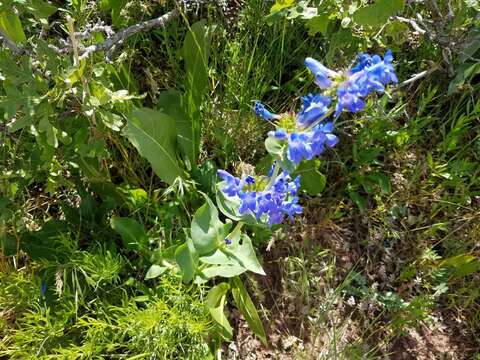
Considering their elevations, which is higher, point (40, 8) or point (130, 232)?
point (40, 8)

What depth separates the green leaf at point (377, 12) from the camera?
174cm

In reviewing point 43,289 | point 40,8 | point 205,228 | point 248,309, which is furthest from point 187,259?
point 40,8

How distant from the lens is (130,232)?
2012 millimetres

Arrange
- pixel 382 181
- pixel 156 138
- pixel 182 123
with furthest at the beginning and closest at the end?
pixel 382 181 → pixel 182 123 → pixel 156 138

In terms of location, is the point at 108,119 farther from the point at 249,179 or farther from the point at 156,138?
the point at 249,179

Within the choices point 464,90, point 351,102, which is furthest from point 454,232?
point 351,102

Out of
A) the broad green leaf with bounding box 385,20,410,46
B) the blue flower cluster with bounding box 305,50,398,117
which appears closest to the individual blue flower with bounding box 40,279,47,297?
the blue flower cluster with bounding box 305,50,398,117

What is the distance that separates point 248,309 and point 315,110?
967 mm

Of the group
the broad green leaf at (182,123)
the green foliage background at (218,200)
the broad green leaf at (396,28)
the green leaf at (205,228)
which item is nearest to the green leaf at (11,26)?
the green foliage background at (218,200)

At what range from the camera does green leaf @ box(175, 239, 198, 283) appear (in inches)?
73.0

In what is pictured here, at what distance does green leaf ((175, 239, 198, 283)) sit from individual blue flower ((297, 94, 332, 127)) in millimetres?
621

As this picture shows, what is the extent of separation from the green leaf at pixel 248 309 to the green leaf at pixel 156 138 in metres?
0.50

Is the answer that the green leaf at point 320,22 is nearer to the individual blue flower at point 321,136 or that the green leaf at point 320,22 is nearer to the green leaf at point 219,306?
the individual blue flower at point 321,136

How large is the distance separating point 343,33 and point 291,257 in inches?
36.6
